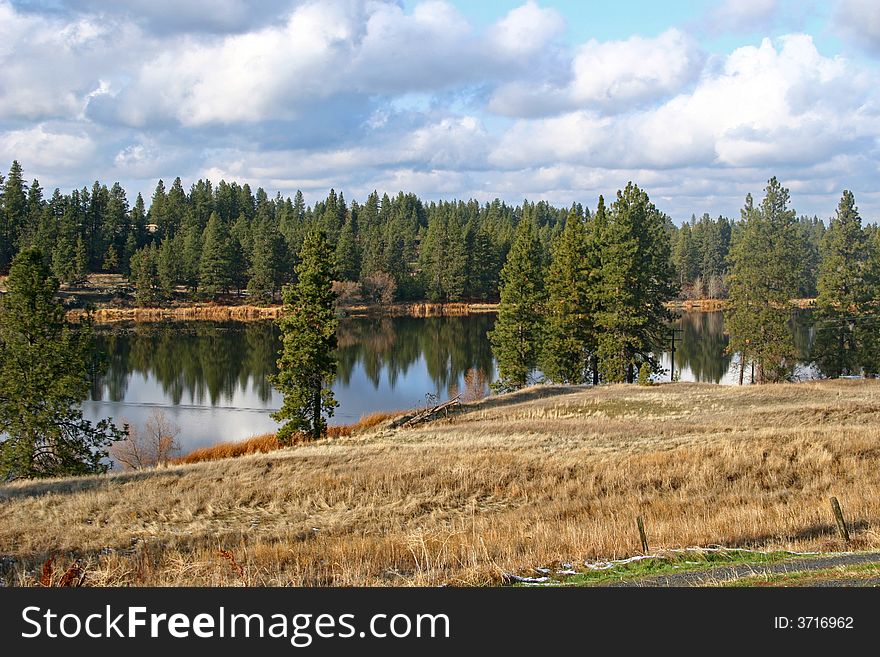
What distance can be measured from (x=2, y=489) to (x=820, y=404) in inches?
1317

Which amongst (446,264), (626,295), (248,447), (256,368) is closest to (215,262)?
(446,264)

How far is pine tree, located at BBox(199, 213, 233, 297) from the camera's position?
108062 mm

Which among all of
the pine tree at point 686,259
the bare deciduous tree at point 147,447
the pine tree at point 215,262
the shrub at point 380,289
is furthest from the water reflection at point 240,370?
the pine tree at point 686,259

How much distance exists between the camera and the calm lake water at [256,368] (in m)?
47.7

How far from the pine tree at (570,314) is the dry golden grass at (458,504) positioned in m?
21.2

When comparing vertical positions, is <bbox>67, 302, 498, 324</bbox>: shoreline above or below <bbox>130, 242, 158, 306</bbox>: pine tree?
below

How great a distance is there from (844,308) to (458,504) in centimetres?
4689

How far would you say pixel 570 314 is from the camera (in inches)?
2085

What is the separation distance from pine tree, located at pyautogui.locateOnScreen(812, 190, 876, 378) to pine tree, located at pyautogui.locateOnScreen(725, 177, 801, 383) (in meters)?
2.36

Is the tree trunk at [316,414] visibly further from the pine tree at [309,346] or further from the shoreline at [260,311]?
the shoreline at [260,311]

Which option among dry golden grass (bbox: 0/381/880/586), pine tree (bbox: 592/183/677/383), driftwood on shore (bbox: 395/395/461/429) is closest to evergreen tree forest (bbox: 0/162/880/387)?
pine tree (bbox: 592/183/677/383)

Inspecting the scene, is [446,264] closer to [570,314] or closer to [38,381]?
[570,314]

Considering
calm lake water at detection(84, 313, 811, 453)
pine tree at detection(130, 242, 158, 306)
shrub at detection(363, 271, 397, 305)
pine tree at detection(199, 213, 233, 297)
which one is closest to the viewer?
calm lake water at detection(84, 313, 811, 453)

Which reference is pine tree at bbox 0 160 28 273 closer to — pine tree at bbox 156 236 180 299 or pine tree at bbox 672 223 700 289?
pine tree at bbox 156 236 180 299
